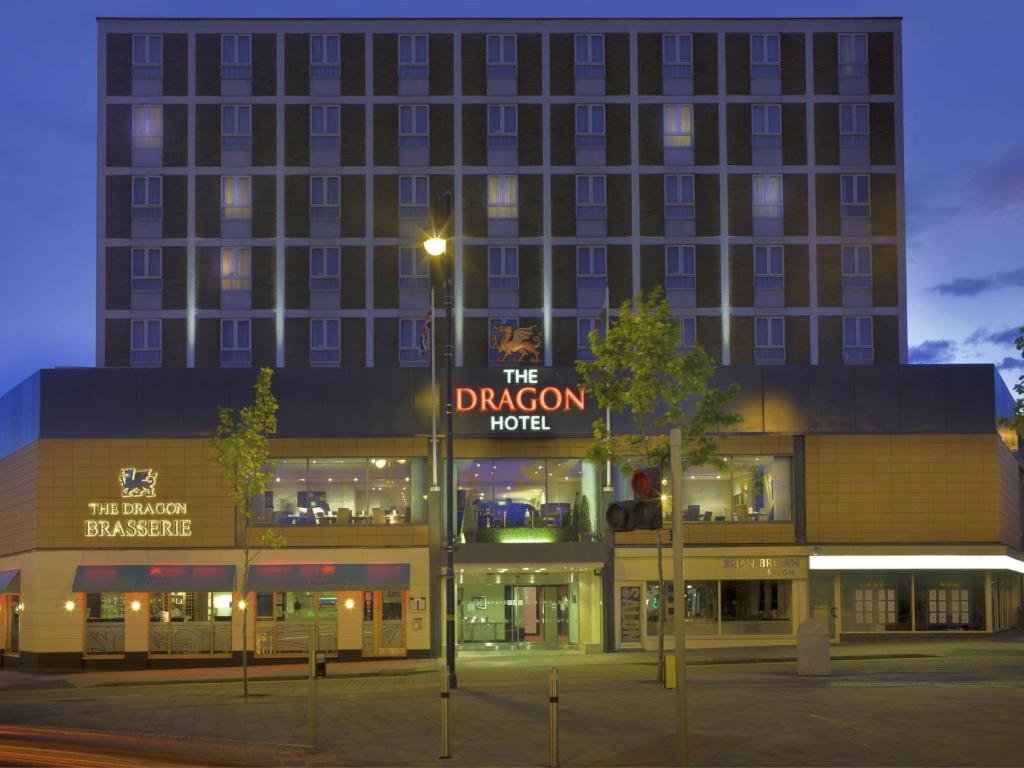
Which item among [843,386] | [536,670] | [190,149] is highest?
[190,149]

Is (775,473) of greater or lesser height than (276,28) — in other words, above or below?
below

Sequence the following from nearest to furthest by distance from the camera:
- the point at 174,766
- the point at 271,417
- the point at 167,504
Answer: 1. the point at 174,766
2. the point at 271,417
3. the point at 167,504

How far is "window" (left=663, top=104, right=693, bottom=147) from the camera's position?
205ft

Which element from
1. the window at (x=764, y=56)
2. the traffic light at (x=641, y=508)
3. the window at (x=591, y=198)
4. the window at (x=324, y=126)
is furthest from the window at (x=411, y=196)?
the traffic light at (x=641, y=508)

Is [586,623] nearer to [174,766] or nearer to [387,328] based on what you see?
[387,328]

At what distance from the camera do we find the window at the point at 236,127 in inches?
2459

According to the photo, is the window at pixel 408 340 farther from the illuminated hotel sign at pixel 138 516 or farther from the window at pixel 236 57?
the illuminated hotel sign at pixel 138 516

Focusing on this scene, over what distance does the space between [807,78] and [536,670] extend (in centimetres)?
3475

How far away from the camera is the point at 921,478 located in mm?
48594

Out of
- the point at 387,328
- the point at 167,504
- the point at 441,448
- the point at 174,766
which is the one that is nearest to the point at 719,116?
the point at 387,328

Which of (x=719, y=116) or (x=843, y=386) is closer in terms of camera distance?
(x=843, y=386)

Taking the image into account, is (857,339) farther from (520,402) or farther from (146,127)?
(146,127)

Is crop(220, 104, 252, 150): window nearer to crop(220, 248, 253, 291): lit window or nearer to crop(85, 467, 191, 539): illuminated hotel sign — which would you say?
crop(220, 248, 253, 291): lit window

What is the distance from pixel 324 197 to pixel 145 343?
415 inches
